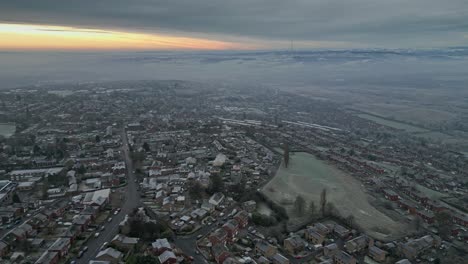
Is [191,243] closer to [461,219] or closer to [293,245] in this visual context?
[293,245]

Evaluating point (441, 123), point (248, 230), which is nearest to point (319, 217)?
point (248, 230)

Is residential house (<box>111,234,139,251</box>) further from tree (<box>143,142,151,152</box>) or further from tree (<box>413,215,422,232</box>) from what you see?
tree (<box>143,142,151,152</box>)

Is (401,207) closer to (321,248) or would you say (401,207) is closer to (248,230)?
(321,248)

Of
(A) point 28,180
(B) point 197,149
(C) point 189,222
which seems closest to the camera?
(C) point 189,222

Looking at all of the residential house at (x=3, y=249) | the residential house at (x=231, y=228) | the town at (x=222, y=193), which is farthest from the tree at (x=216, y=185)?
the residential house at (x=3, y=249)

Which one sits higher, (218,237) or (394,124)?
(218,237)

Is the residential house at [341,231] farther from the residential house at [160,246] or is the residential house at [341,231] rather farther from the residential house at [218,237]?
the residential house at [160,246]

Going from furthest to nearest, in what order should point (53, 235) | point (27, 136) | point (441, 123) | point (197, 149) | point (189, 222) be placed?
point (441, 123)
point (27, 136)
point (197, 149)
point (189, 222)
point (53, 235)

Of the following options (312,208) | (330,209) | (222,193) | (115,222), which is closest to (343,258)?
(312,208)

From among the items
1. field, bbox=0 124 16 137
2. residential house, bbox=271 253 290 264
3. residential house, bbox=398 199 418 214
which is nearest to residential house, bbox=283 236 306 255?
residential house, bbox=271 253 290 264
